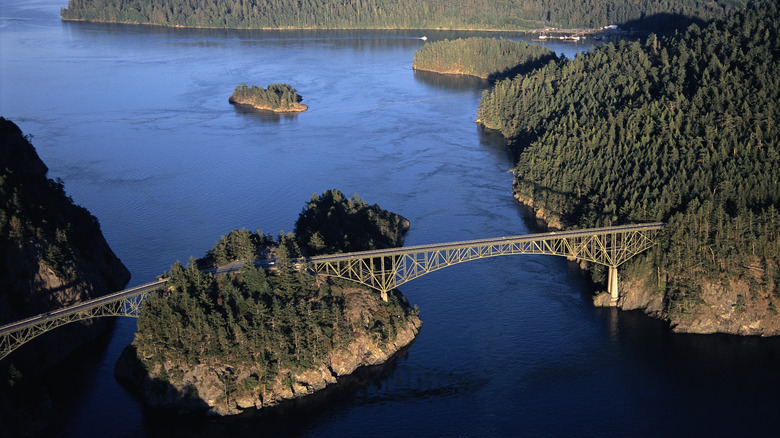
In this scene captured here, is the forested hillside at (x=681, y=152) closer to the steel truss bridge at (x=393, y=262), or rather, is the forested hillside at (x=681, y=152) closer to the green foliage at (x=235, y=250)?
the steel truss bridge at (x=393, y=262)

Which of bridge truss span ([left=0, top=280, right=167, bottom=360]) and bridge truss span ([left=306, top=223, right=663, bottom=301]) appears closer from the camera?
bridge truss span ([left=0, top=280, right=167, bottom=360])

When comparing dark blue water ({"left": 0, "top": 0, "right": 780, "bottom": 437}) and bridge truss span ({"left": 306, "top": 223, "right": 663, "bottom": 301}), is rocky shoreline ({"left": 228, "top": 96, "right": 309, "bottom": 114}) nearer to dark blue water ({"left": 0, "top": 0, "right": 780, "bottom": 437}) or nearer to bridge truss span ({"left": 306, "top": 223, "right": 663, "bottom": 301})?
dark blue water ({"left": 0, "top": 0, "right": 780, "bottom": 437})

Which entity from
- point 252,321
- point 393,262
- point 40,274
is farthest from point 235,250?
point 40,274

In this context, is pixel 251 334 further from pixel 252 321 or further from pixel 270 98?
pixel 270 98

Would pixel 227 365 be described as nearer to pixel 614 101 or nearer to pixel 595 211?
pixel 595 211

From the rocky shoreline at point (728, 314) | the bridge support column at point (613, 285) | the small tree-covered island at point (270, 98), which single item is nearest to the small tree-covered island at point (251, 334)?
the bridge support column at point (613, 285)

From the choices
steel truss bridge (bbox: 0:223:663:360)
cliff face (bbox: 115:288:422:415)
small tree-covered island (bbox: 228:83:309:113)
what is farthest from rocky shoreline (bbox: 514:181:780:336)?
small tree-covered island (bbox: 228:83:309:113)

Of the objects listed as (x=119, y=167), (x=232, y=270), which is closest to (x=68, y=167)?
(x=119, y=167)

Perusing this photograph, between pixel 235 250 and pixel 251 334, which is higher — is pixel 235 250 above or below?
above
